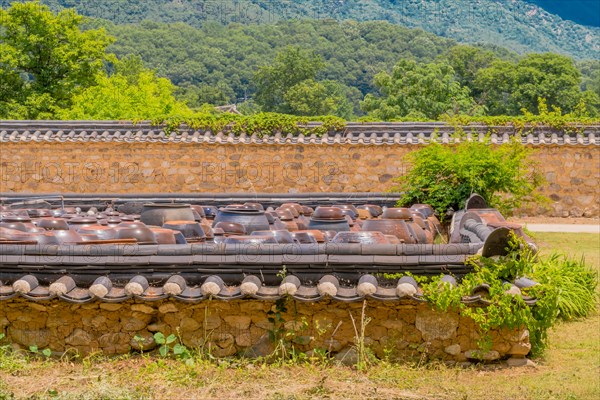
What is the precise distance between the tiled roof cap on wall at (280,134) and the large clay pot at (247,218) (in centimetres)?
1063

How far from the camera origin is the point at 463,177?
37.4 ft

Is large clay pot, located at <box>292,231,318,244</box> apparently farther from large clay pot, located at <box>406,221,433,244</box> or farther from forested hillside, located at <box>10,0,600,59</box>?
forested hillside, located at <box>10,0,600,59</box>

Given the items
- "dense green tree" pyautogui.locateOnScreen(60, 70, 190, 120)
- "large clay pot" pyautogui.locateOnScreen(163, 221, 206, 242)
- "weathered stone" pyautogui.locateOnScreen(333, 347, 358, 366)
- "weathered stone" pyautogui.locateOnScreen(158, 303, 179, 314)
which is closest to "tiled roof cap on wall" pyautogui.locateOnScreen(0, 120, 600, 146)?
"dense green tree" pyautogui.locateOnScreen(60, 70, 190, 120)

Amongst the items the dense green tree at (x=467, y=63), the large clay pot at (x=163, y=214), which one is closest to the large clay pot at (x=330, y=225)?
the large clay pot at (x=163, y=214)

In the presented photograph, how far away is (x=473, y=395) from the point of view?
590 cm

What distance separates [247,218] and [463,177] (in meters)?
3.60

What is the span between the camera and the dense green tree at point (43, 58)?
29.8 m

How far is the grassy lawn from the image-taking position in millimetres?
5777

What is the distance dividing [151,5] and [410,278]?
2786 inches

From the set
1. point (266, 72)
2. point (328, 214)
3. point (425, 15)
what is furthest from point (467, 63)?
point (328, 214)

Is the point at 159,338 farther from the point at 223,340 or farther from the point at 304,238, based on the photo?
the point at 304,238

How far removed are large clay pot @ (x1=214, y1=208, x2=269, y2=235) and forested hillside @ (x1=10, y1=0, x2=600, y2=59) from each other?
6330cm

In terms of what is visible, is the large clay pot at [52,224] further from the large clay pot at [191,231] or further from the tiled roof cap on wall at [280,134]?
the tiled roof cap on wall at [280,134]

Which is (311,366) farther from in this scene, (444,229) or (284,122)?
(284,122)
